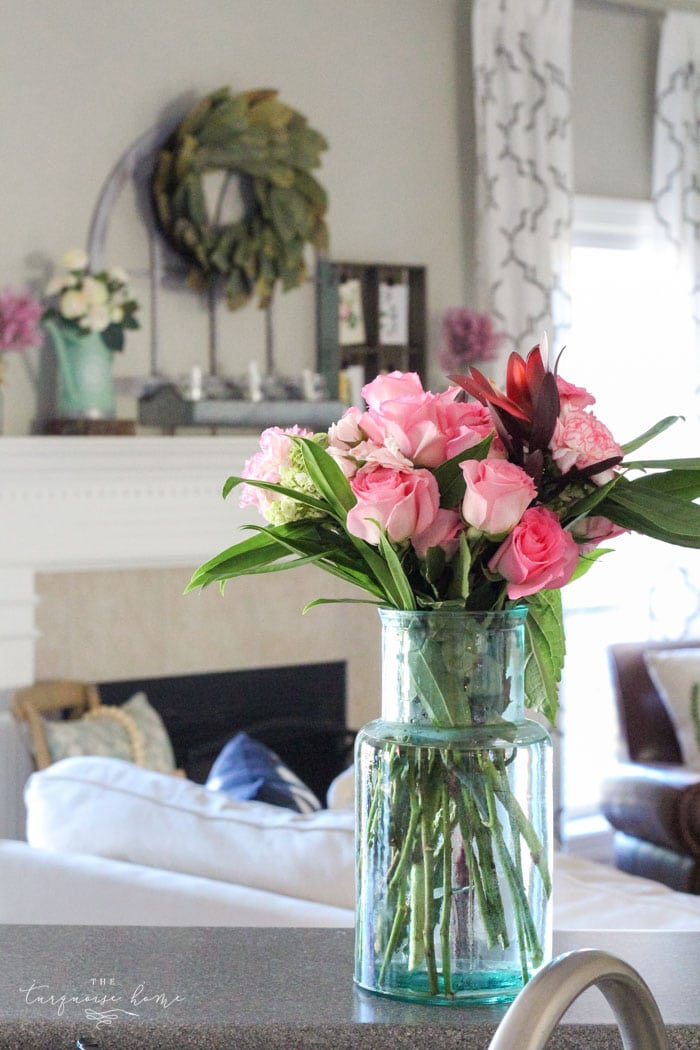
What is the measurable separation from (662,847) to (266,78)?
2.73 metres

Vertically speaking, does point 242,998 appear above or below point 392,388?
below

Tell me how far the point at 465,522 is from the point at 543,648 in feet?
0.50

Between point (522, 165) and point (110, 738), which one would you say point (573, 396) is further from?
point (522, 165)

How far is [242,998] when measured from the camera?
0.95 metres

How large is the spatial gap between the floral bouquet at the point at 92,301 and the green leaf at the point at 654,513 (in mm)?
3072

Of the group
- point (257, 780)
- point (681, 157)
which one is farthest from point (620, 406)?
point (257, 780)

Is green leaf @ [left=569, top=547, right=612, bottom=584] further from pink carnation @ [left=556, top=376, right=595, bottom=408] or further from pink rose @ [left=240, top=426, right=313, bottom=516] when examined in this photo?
pink rose @ [left=240, top=426, right=313, bottom=516]

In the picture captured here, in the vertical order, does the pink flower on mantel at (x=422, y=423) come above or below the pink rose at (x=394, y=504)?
above

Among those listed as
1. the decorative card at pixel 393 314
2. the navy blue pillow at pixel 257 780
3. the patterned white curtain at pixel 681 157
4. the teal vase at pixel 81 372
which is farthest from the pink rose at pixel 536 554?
the patterned white curtain at pixel 681 157

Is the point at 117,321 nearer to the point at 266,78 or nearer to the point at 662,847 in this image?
the point at 266,78

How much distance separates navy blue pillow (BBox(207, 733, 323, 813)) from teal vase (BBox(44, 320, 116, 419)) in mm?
1592

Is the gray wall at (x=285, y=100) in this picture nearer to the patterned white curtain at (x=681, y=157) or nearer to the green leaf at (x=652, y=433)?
the patterned white curtain at (x=681, y=157)

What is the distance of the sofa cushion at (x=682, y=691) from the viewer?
4043mm

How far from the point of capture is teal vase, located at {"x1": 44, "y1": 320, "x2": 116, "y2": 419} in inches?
153
